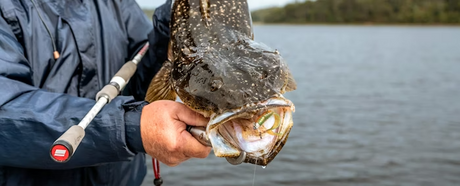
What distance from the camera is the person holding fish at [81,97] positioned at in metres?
1.92

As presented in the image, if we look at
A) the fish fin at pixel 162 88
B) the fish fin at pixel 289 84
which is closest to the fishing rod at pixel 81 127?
the fish fin at pixel 162 88

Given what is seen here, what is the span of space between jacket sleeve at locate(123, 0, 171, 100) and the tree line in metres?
102

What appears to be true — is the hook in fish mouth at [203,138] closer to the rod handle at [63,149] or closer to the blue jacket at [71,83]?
the blue jacket at [71,83]

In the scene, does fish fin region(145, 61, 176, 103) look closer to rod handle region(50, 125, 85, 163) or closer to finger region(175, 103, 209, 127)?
finger region(175, 103, 209, 127)

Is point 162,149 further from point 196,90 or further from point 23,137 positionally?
point 23,137

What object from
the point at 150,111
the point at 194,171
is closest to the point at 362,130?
the point at 194,171

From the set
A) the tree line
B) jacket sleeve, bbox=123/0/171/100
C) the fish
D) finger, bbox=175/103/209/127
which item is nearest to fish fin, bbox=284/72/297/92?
the fish

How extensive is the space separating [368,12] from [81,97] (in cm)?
11930

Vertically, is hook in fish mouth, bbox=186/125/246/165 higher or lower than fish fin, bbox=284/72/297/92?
lower

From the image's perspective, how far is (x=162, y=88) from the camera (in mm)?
2340

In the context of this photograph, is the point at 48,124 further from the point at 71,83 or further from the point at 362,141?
the point at 362,141

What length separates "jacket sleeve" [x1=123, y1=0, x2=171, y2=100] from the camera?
9.48 feet

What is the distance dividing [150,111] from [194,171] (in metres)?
6.48

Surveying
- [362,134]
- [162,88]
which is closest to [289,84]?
[162,88]
